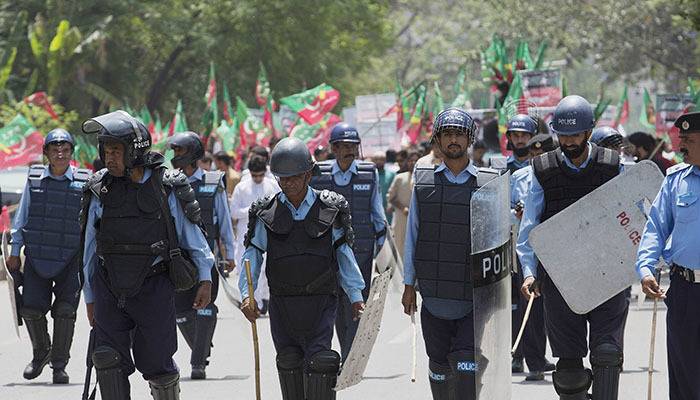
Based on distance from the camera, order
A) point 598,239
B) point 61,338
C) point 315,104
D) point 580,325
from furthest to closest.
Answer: point 315,104 < point 61,338 < point 580,325 < point 598,239

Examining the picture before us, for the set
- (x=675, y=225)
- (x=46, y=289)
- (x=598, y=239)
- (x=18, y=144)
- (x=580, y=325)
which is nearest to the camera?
(x=675, y=225)

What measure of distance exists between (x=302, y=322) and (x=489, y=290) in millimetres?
1064

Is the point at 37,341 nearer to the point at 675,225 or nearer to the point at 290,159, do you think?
the point at 290,159

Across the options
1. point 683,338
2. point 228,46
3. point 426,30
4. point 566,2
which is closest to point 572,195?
point 683,338

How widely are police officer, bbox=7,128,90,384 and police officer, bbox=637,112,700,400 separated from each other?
539 cm

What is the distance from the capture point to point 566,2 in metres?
54.8

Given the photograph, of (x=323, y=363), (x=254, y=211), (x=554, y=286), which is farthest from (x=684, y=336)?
(x=254, y=211)

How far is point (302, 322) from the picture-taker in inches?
331

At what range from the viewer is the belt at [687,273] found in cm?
746

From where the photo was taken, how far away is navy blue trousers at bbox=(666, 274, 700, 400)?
24.5 ft

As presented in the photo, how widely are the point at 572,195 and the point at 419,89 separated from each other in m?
21.7

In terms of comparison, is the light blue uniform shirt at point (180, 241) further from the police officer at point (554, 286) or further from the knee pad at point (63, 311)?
the knee pad at point (63, 311)

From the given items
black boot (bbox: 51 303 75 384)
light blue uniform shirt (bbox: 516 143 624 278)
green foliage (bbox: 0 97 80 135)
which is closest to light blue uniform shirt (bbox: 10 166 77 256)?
black boot (bbox: 51 303 75 384)

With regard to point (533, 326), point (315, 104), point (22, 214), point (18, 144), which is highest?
point (315, 104)
